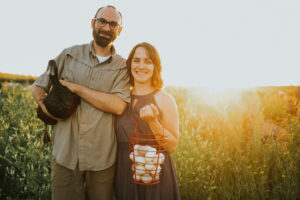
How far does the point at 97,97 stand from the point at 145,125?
59 centimetres

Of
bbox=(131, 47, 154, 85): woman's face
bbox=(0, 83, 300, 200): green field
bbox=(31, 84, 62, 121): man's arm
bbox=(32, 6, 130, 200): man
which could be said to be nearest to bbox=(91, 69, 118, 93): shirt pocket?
bbox=(32, 6, 130, 200): man

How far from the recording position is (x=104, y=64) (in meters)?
2.50

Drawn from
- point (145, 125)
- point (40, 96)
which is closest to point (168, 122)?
point (145, 125)

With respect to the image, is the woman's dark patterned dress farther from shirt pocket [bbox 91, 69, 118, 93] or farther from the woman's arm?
shirt pocket [bbox 91, 69, 118, 93]

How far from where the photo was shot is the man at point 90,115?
2322mm

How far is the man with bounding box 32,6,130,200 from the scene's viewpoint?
232 cm

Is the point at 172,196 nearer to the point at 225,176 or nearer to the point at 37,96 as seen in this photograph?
the point at 225,176

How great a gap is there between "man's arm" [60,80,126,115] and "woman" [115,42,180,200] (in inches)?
8.3

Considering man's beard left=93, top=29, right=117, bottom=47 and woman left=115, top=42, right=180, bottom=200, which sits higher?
man's beard left=93, top=29, right=117, bottom=47

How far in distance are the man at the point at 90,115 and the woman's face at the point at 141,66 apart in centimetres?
16

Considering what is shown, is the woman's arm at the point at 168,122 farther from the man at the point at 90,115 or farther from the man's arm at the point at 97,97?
the man's arm at the point at 97,97

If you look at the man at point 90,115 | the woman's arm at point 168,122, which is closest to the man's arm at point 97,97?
the man at point 90,115

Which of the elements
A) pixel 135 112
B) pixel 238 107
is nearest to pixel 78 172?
pixel 135 112

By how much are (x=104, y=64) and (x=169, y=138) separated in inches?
42.2
